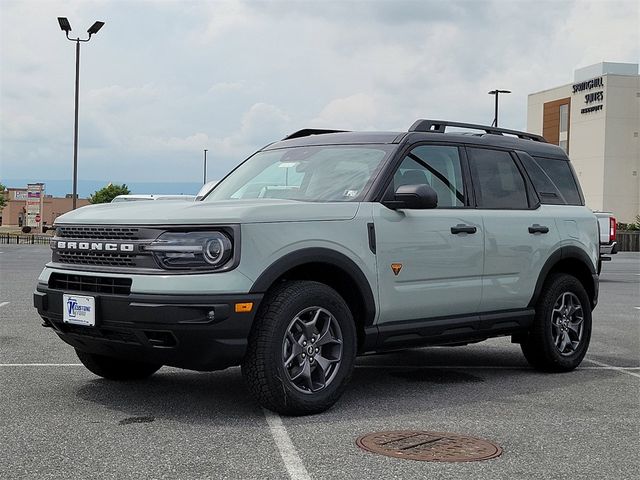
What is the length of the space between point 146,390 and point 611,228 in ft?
47.0

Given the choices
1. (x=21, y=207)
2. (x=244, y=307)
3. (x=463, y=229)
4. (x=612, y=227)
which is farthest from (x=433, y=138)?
(x=21, y=207)

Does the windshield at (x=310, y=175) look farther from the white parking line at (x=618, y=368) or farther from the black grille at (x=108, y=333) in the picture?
the white parking line at (x=618, y=368)

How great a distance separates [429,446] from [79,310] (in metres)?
2.37

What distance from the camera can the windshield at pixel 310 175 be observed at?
6500 millimetres

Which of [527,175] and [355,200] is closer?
[355,200]

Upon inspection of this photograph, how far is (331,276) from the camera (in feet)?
20.4

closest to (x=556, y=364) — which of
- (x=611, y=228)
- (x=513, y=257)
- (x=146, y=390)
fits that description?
(x=513, y=257)

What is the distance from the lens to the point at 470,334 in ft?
23.1

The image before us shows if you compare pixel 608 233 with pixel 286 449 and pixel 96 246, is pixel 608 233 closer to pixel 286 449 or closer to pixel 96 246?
pixel 96 246

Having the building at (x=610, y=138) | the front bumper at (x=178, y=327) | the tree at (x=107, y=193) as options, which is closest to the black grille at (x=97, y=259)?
the front bumper at (x=178, y=327)

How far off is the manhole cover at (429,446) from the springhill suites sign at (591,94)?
65.1m

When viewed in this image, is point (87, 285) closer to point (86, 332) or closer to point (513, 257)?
point (86, 332)

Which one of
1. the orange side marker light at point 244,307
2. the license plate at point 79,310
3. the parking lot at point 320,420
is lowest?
the parking lot at point 320,420

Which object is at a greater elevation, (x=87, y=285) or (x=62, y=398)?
(x=87, y=285)
